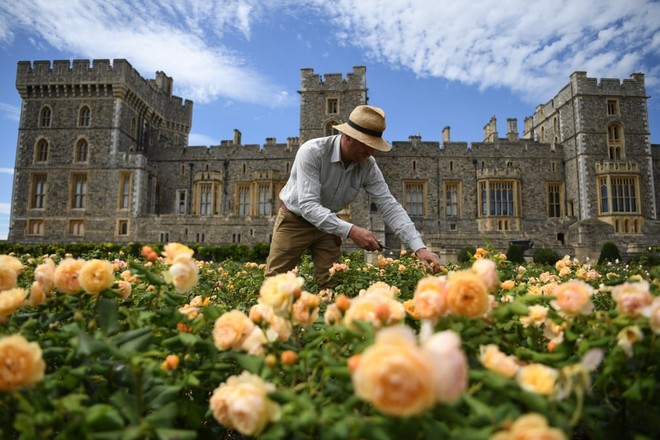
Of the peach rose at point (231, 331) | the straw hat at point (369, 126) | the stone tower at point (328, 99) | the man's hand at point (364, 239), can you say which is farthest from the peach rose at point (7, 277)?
the stone tower at point (328, 99)

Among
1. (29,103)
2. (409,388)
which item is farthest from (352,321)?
(29,103)

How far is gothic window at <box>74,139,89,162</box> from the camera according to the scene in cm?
2545

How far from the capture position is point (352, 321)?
117 centimetres

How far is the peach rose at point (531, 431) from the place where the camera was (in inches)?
29.9

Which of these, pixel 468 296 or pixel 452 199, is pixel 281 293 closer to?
pixel 468 296

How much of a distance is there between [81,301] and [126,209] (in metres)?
25.7

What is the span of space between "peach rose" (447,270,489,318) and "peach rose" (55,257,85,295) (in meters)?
1.34

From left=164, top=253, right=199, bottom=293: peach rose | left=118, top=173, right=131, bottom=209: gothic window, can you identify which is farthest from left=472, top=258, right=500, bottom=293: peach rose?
left=118, top=173, right=131, bottom=209: gothic window

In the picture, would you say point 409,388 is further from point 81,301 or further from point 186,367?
point 81,301

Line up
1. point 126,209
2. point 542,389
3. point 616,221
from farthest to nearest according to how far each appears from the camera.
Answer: point 126,209 < point 616,221 < point 542,389

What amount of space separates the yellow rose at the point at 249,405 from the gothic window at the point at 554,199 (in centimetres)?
2730

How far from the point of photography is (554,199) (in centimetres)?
2483

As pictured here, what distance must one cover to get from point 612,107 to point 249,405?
3000 centimetres

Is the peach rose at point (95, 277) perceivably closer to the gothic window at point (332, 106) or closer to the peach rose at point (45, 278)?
the peach rose at point (45, 278)
